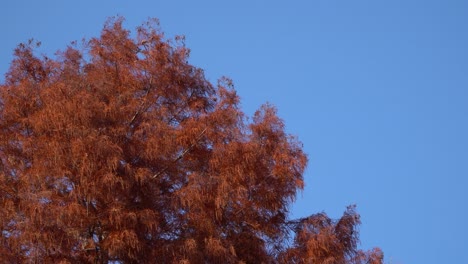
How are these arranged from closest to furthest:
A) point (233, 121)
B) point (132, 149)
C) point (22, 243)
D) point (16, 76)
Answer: point (22, 243), point (132, 149), point (233, 121), point (16, 76)

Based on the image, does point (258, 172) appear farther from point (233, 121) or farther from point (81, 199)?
point (81, 199)

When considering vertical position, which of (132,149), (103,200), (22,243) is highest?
(132,149)

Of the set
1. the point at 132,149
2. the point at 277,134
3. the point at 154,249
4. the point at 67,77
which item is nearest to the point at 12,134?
the point at 67,77

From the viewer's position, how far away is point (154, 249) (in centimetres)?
887

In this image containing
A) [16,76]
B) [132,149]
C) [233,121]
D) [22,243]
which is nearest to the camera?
[22,243]

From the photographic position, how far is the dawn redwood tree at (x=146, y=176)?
28.3 feet

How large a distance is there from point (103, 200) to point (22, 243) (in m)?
0.89

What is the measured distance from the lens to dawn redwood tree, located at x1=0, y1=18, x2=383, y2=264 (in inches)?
339

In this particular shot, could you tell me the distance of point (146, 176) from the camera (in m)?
9.02

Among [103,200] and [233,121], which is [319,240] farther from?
[103,200]

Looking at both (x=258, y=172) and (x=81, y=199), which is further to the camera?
(x=258, y=172)

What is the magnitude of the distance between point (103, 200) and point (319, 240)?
7.64 ft

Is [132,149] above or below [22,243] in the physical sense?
above

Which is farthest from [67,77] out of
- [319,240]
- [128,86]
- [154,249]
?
[319,240]
